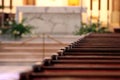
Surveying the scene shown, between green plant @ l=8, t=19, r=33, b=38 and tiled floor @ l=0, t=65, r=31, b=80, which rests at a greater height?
green plant @ l=8, t=19, r=33, b=38

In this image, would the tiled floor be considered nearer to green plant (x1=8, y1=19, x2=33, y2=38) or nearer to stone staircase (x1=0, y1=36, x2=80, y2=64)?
stone staircase (x1=0, y1=36, x2=80, y2=64)

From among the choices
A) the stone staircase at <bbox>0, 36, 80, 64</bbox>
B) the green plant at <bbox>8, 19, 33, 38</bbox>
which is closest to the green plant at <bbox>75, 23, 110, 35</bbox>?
the stone staircase at <bbox>0, 36, 80, 64</bbox>

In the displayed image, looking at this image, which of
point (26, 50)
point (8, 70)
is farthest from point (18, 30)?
point (8, 70)

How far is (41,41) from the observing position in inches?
351

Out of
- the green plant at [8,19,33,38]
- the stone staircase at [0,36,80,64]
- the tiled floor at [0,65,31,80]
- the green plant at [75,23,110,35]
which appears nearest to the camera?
the tiled floor at [0,65,31,80]

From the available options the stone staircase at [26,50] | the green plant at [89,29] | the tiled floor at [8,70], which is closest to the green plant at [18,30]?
the stone staircase at [26,50]

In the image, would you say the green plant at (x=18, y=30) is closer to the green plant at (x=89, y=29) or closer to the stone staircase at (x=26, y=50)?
the stone staircase at (x=26, y=50)

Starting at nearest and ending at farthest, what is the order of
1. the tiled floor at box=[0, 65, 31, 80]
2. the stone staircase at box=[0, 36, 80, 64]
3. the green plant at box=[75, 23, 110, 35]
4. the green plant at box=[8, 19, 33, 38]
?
the tiled floor at box=[0, 65, 31, 80], the stone staircase at box=[0, 36, 80, 64], the green plant at box=[8, 19, 33, 38], the green plant at box=[75, 23, 110, 35]

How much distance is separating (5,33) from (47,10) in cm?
121

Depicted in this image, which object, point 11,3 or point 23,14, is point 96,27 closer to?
point 23,14

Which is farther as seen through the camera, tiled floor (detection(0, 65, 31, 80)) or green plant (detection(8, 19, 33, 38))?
green plant (detection(8, 19, 33, 38))

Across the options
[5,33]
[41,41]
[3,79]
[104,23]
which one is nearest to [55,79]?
[3,79]

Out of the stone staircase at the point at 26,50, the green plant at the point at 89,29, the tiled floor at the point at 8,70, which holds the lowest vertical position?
the tiled floor at the point at 8,70

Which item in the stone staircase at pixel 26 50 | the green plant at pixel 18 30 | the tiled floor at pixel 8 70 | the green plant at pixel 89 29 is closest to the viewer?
the tiled floor at pixel 8 70
